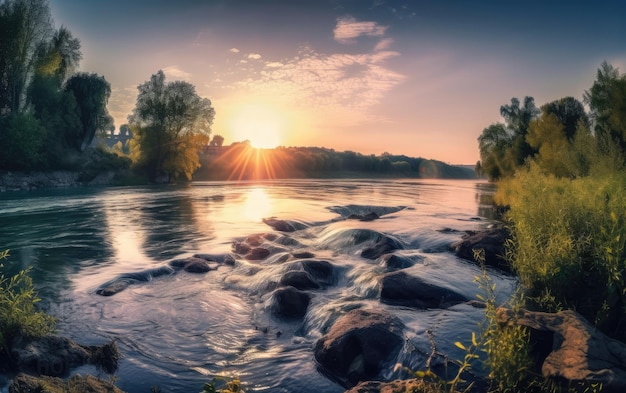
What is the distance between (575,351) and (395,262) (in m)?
9.89

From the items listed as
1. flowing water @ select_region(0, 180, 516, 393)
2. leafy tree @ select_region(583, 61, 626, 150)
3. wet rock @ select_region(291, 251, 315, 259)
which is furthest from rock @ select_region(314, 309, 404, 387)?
leafy tree @ select_region(583, 61, 626, 150)

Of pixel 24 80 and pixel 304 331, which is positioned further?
pixel 24 80

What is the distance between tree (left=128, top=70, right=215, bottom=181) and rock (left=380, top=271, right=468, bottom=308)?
227ft

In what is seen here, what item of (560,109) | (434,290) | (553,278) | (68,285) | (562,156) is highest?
(560,109)

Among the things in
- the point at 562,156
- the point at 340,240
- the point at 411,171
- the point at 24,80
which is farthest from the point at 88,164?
the point at 411,171

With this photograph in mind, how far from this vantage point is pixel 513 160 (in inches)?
2375

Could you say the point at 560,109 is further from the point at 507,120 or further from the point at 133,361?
the point at 133,361

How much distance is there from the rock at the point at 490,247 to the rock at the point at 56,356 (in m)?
12.8

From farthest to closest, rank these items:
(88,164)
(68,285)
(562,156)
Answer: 1. (88,164)
2. (562,156)
3. (68,285)

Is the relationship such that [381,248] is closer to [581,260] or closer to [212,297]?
[212,297]

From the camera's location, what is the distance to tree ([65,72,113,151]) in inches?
2719

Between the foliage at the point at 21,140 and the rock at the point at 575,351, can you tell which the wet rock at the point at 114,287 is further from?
the foliage at the point at 21,140

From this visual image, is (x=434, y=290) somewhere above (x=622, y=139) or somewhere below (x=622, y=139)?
below

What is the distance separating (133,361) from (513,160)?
6344 cm
